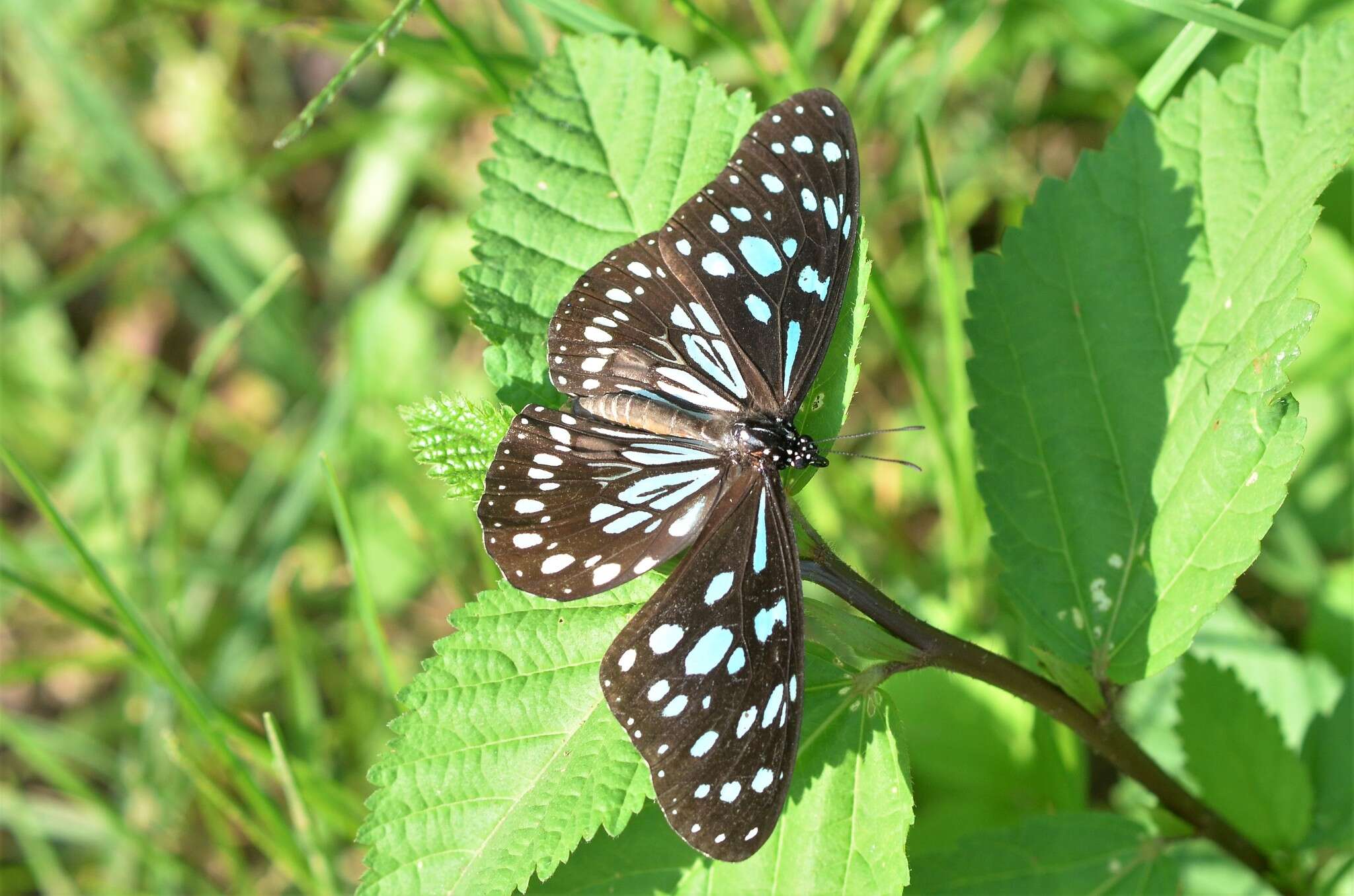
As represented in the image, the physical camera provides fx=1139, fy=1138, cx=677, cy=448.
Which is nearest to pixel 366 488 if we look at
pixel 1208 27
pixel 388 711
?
pixel 388 711

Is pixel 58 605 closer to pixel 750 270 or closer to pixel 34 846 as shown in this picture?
pixel 34 846

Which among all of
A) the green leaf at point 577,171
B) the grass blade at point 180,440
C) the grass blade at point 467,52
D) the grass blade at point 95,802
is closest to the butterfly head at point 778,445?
the green leaf at point 577,171

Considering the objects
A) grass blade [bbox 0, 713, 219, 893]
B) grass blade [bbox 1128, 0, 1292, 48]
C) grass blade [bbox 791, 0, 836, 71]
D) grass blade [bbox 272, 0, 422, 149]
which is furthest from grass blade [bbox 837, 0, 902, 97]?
grass blade [bbox 0, 713, 219, 893]

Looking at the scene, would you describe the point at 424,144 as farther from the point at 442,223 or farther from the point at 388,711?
the point at 388,711

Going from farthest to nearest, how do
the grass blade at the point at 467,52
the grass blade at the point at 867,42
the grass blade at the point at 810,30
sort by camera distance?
the grass blade at the point at 810,30
the grass blade at the point at 867,42
the grass blade at the point at 467,52

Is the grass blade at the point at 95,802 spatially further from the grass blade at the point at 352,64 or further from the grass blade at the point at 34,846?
the grass blade at the point at 352,64

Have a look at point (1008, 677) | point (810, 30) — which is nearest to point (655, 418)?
point (1008, 677)

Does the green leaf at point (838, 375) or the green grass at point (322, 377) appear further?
the green grass at point (322, 377)
